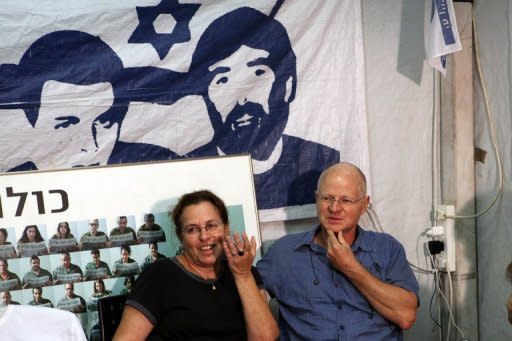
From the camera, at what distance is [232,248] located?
216 cm

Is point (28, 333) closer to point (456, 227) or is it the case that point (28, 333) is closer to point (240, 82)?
point (240, 82)

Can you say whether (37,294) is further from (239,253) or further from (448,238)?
(448,238)

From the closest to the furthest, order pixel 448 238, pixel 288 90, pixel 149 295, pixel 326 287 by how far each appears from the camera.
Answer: pixel 149 295, pixel 326 287, pixel 288 90, pixel 448 238

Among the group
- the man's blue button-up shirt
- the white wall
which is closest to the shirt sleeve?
the man's blue button-up shirt

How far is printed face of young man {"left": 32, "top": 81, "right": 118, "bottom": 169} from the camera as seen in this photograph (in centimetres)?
244

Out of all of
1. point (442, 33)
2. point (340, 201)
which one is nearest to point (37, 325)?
point (340, 201)

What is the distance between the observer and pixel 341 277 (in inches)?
89.1

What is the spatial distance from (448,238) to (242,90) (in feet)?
3.92

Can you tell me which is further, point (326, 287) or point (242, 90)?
point (242, 90)

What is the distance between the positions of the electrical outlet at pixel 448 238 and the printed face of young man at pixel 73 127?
154cm

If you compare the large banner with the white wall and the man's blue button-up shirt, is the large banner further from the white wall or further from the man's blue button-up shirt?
the man's blue button-up shirt

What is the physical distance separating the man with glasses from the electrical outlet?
62cm

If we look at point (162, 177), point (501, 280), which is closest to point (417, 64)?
point (501, 280)

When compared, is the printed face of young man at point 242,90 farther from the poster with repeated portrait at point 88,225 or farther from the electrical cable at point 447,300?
the electrical cable at point 447,300
